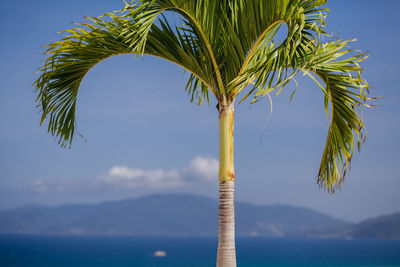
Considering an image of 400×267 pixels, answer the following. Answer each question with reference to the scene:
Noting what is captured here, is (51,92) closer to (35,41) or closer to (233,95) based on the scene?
(233,95)

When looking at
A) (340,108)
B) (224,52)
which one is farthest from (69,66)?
(340,108)

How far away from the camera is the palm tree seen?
412cm

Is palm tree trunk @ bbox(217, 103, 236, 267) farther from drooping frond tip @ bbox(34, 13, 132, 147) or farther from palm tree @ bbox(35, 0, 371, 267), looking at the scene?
drooping frond tip @ bbox(34, 13, 132, 147)

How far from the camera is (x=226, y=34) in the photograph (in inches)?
173

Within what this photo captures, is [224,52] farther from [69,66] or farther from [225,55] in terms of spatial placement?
[69,66]

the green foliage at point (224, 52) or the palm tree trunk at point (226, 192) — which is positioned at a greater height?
the green foliage at point (224, 52)

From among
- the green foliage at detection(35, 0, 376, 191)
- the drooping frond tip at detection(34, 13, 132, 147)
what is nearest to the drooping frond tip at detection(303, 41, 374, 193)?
the green foliage at detection(35, 0, 376, 191)

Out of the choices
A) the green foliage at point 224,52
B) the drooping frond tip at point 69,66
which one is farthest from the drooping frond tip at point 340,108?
the drooping frond tip at point 69,66

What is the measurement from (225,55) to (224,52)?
4 centimetres

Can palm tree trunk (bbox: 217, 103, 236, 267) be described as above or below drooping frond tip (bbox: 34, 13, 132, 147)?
below

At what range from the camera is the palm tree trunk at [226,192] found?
4.37m

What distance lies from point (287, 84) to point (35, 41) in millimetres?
108980

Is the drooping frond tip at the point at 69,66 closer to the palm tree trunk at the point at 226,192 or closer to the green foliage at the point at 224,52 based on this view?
the green foliage at the point at 224,52

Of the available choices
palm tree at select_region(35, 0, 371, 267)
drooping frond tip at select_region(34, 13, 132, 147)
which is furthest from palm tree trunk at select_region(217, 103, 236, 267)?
drooping frond tip at select_region(34, 13, 132, 147)
